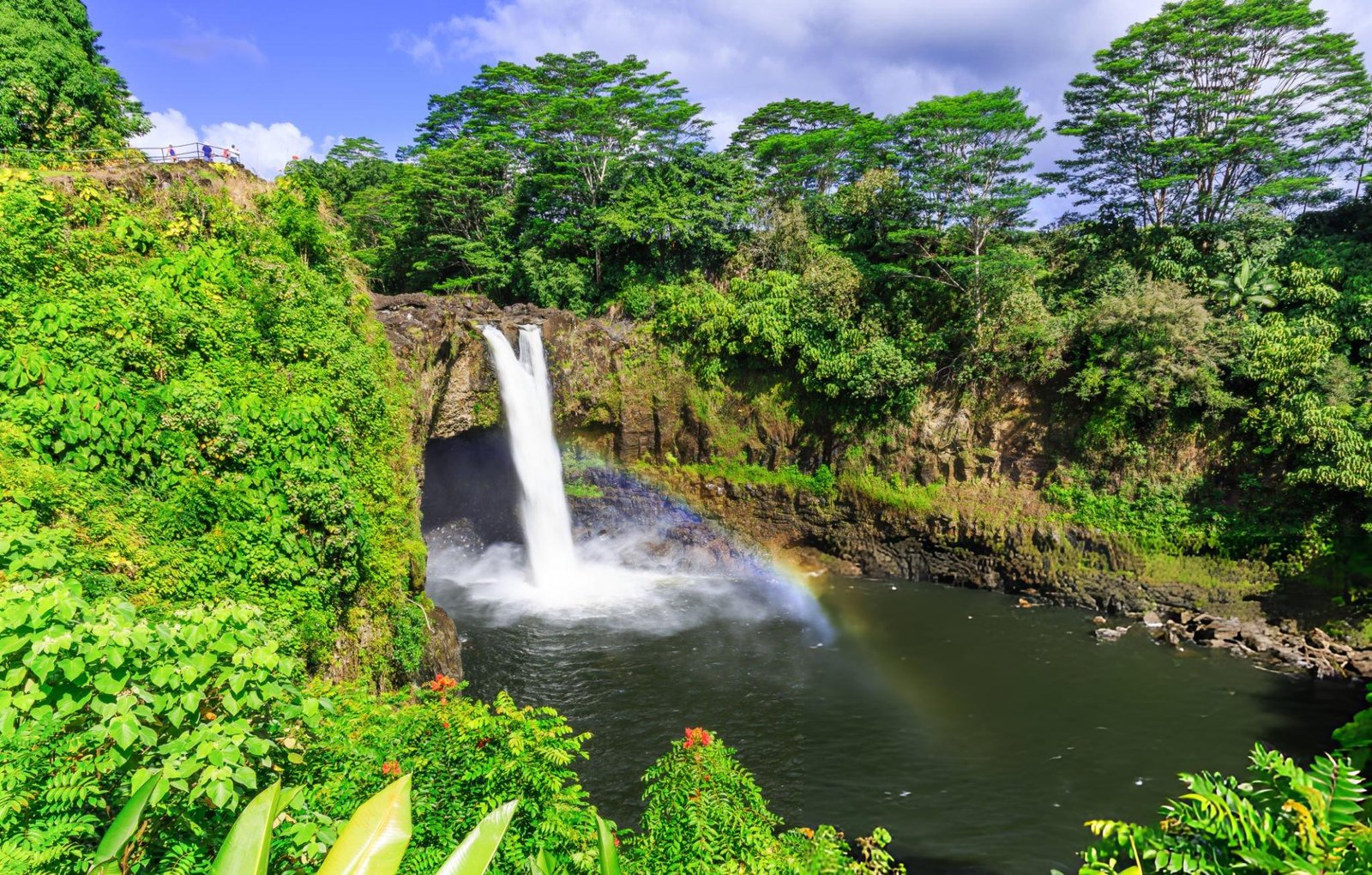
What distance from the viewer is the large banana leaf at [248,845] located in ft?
7.72

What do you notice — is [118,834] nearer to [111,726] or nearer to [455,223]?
[111,726]

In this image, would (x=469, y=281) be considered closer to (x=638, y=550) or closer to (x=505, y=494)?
(x=505, y=494)

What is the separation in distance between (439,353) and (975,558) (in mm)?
18625

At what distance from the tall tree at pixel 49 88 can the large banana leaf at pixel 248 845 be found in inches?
684

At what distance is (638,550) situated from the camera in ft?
81.6

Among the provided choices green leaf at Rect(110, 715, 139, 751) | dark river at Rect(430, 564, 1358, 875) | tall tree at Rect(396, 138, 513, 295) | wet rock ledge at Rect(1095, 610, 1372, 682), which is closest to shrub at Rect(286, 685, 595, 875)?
green leaf at Rect(110, 715, 139, 751)

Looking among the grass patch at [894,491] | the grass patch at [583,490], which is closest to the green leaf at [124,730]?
the grass patch at [583,490]

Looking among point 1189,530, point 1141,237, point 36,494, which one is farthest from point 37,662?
point 1141,237

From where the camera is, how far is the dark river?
11.5m

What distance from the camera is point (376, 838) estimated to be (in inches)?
99.2

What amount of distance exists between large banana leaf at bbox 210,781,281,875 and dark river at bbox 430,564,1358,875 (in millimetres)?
9729

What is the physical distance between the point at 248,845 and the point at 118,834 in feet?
2.32

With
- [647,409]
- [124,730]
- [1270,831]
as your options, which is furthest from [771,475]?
[124,730]

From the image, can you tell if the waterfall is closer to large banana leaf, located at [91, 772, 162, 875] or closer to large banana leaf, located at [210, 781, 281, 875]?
large banana leaf, located at [91, 772, 162, 875]
